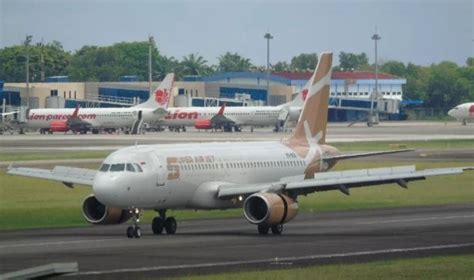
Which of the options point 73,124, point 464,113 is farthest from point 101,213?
point 464,113

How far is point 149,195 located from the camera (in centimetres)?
4356

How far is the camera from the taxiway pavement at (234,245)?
35438 millimetres

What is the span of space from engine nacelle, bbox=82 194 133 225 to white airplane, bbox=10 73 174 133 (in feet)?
379

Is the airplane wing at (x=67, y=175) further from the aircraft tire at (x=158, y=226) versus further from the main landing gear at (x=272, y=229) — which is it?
the main landing gear at (x=272, y=229)

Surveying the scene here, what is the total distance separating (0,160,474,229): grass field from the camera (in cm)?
5256

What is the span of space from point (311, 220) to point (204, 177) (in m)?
6.69

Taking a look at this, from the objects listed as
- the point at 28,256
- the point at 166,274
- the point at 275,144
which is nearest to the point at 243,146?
the point at 275,144

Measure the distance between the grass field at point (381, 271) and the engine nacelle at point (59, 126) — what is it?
130245 mm

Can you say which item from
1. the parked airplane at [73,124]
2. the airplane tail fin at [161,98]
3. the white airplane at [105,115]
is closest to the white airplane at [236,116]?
the airplane tail fin at [161,98]

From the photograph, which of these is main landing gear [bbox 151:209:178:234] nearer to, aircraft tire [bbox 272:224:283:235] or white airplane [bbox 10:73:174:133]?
aircraft tire [bbox 272:224:283:235]

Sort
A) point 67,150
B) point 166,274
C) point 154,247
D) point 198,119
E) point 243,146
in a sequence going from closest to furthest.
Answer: point 166,274 < point 154,247 < point 243,146 < point 67,150 < point 198,119

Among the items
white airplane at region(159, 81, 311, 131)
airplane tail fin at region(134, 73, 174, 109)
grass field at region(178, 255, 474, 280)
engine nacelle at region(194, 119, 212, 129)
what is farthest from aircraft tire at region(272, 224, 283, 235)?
engine nacelle at region(194, 119, 212, 129)

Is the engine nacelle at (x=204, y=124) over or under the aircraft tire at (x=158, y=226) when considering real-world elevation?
under

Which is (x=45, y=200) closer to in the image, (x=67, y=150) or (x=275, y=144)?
(x=275, y=144)
